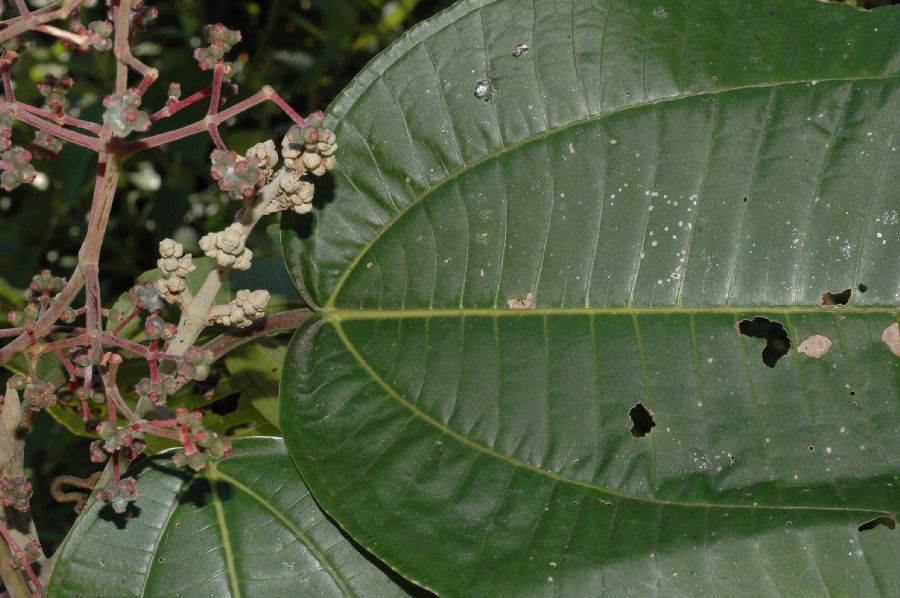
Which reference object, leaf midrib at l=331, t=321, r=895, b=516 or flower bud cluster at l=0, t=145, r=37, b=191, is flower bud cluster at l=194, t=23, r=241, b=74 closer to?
flower bud cluster at l=0, t=145, r=37, b=191

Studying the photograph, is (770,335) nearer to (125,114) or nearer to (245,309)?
(245,309)

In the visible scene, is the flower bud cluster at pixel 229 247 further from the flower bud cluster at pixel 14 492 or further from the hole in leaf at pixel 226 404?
the hole in leaf at pixel 226 404

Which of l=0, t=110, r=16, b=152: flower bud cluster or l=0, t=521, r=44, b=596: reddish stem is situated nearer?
l=0, t=110, r=16, b=152: flower bud cluster

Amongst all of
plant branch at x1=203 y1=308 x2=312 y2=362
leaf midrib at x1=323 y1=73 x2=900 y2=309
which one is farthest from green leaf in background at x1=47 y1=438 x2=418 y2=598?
leaf midrib at x1=323 y1=73 x2=900 y2=309

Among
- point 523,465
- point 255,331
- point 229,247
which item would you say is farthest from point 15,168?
point 523,465

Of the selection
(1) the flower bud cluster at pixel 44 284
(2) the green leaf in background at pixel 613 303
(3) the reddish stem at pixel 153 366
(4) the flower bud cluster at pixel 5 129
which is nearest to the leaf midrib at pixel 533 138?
(2) the green leaf in background at pixel 613 303

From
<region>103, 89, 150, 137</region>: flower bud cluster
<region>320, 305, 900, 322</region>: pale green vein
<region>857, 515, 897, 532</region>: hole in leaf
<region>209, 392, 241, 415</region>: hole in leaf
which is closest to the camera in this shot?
<region>103, 89, 150, 137</region>: flower bud cluster

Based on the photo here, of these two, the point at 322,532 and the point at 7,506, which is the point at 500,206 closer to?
the point at 322,532
